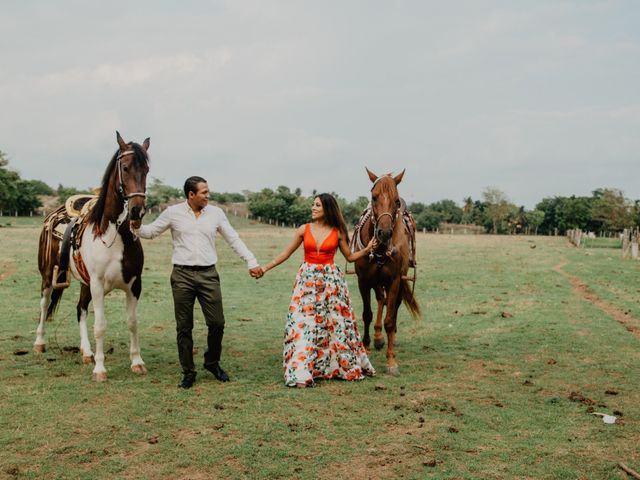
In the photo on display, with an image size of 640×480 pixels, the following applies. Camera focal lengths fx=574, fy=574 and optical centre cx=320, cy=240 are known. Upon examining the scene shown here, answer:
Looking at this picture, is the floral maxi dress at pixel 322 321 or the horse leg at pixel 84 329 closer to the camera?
the floral maxi dress at pixel 322 321

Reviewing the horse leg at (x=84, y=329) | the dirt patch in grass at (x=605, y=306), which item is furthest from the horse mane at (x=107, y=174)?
the dirt patch in grass at (x=605, y=306)

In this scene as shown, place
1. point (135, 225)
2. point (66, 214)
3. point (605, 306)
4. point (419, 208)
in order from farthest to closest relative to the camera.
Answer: point (419, 208) → point (605, 306) → point (66, 214) → point (135, 225)

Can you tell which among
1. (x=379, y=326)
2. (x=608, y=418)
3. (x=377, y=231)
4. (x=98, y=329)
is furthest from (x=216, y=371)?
(x=608, y=418)

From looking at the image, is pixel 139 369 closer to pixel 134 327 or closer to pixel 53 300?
pixel 134 327

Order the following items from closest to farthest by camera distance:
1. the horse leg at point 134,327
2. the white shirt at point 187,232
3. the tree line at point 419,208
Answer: the white shirt at point 187,232, the horse leg at point 134,327, the tree line at point 419,208

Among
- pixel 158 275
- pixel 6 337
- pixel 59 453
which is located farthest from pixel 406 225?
pixel 158 275

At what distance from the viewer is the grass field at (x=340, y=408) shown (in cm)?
457

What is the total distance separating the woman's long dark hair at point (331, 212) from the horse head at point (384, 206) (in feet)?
1.49

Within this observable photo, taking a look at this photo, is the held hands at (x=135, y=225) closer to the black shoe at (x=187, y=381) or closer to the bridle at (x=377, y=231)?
the black shoe at (x=187, y=381)

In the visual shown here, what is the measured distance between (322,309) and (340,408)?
1.39 m

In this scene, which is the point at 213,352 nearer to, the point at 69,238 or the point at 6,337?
the point at 69,238

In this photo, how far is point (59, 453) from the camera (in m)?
4.73

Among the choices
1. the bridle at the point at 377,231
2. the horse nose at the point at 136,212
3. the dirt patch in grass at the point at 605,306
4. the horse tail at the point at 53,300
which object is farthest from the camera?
the dirt patch in grass at the point at 605,306

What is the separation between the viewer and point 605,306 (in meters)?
13.8
